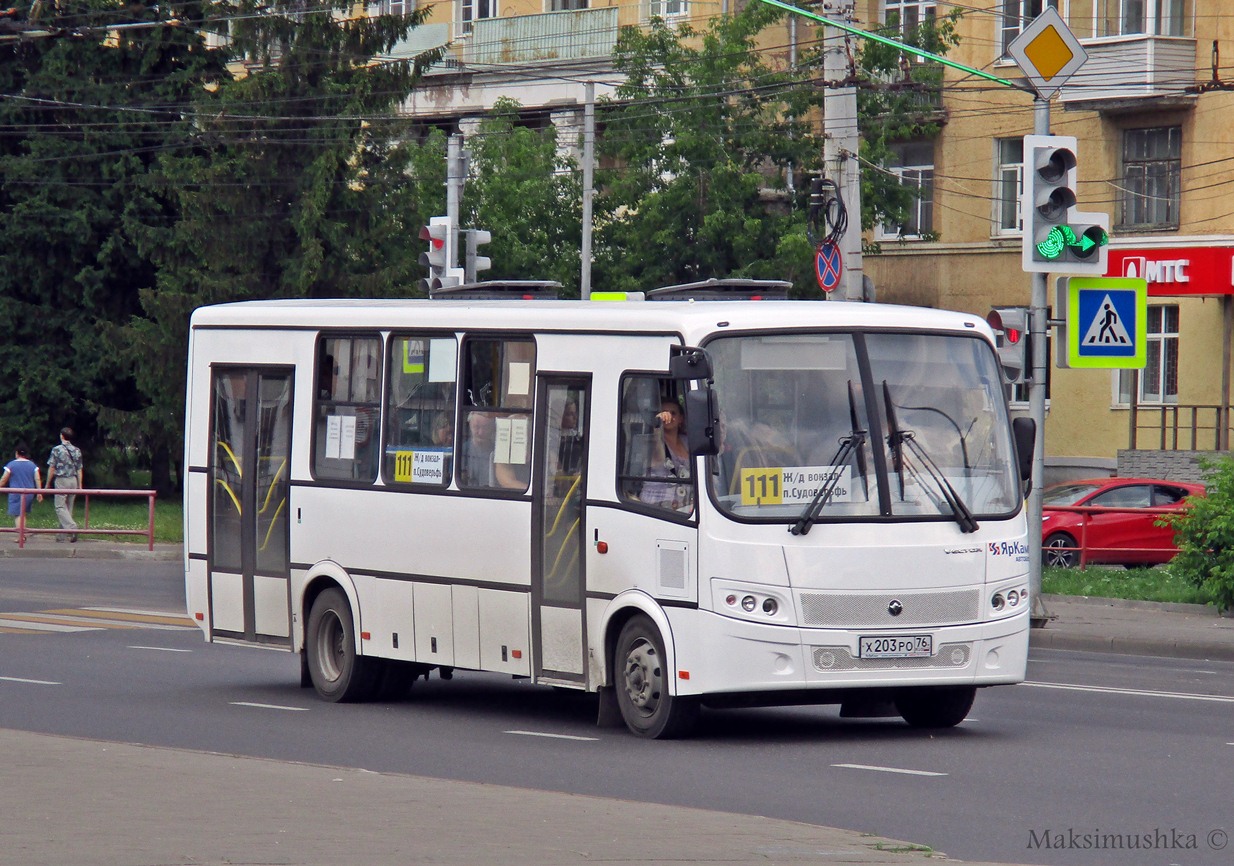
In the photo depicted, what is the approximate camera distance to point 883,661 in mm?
11859

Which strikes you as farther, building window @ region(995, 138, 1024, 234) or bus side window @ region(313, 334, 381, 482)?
building window @ region(995, 138, 1024, 234)

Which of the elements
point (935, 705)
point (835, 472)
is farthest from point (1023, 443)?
point (935, 705)

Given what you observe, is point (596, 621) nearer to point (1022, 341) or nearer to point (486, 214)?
point (1022, 341)

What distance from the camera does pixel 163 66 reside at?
48594 millimetres

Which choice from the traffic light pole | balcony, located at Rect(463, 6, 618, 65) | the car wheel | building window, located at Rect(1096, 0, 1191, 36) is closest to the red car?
the car wheel

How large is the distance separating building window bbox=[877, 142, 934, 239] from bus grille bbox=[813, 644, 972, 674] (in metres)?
32.7

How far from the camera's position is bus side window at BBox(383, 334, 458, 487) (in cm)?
1375

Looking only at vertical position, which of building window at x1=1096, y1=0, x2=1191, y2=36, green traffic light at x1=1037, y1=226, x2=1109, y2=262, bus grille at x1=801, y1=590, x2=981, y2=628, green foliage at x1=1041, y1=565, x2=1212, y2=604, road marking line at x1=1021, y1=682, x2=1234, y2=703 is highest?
building window at x1=1096, y1=0, x2=1191, y2=36

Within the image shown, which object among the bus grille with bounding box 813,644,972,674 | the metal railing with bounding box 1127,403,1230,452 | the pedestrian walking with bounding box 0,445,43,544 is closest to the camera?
the bus grille with bounding box 813,644,972,674

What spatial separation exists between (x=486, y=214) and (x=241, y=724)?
33.9m

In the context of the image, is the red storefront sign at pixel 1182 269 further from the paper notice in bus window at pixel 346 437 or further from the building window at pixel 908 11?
the paper notice in bus window at pixel 346 437

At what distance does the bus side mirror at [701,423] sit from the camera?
1165cm

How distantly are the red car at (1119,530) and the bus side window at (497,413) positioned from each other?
42.5 ft

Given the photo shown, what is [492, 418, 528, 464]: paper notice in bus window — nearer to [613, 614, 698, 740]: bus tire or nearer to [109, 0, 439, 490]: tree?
[613, 614, 698, 740]: bus tire
